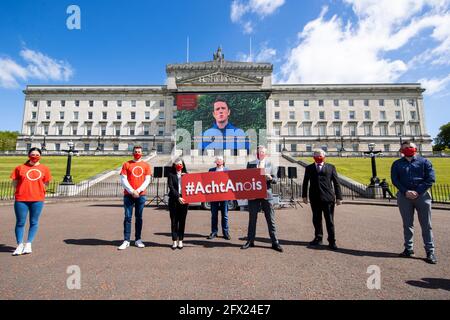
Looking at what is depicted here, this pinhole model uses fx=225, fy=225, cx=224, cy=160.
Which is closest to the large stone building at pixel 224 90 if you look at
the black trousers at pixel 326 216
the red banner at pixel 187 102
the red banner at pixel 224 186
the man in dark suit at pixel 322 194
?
the red banner at pixel 187 102

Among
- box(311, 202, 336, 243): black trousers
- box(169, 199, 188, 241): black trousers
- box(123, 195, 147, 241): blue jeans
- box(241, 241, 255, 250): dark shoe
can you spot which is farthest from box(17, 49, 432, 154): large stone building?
box(123, 195, 147, 241): blue jeans

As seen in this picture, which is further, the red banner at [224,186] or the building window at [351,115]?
the building window at [351,115]

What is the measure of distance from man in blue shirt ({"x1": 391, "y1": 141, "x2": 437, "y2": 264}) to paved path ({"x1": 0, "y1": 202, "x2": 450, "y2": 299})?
0.46 m

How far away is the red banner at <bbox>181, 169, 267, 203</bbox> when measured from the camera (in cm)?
531

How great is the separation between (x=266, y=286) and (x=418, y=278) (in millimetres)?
2468

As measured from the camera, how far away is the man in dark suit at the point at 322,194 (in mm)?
5254

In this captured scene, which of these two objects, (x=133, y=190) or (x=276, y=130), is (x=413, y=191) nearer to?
(x=133, y=190)

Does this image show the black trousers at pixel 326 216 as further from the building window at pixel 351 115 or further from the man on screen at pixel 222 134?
the building window at pixel 351 115

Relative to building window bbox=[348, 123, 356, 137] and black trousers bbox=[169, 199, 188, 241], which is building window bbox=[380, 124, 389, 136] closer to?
building window bbox=[348, 123, 356, 137]

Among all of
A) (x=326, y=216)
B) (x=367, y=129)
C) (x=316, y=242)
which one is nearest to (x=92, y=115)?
(x=316, y=242)

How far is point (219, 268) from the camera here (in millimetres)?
4020

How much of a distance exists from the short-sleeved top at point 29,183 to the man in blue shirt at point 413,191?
7550mm

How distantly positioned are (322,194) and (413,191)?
171 cm
